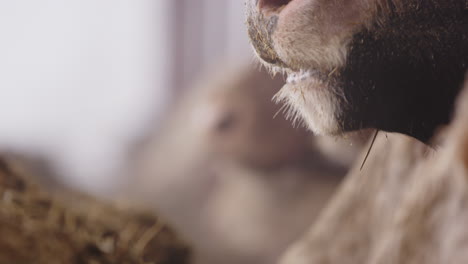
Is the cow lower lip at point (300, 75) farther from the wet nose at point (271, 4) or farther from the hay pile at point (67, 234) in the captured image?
the hay pile at point (67, 234)

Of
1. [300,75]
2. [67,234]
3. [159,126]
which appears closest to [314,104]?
[300,75]

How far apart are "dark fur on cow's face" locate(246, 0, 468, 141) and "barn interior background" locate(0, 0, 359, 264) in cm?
6

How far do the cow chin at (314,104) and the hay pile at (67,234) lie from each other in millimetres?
246

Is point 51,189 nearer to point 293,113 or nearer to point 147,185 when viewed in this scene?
point 147,185

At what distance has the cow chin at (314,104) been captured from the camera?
0.38m

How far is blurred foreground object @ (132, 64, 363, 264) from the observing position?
0.61 metres

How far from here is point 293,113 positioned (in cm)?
41

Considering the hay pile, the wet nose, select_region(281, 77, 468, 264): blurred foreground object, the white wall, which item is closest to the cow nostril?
the wet nose

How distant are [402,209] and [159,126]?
0.47m

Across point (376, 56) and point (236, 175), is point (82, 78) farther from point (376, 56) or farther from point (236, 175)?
point (376, 56)

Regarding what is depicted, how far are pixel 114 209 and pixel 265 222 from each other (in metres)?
0.18

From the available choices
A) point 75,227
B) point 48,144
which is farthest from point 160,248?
point 48,144

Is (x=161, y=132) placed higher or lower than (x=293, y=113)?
higher

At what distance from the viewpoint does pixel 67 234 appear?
562 millimetres
